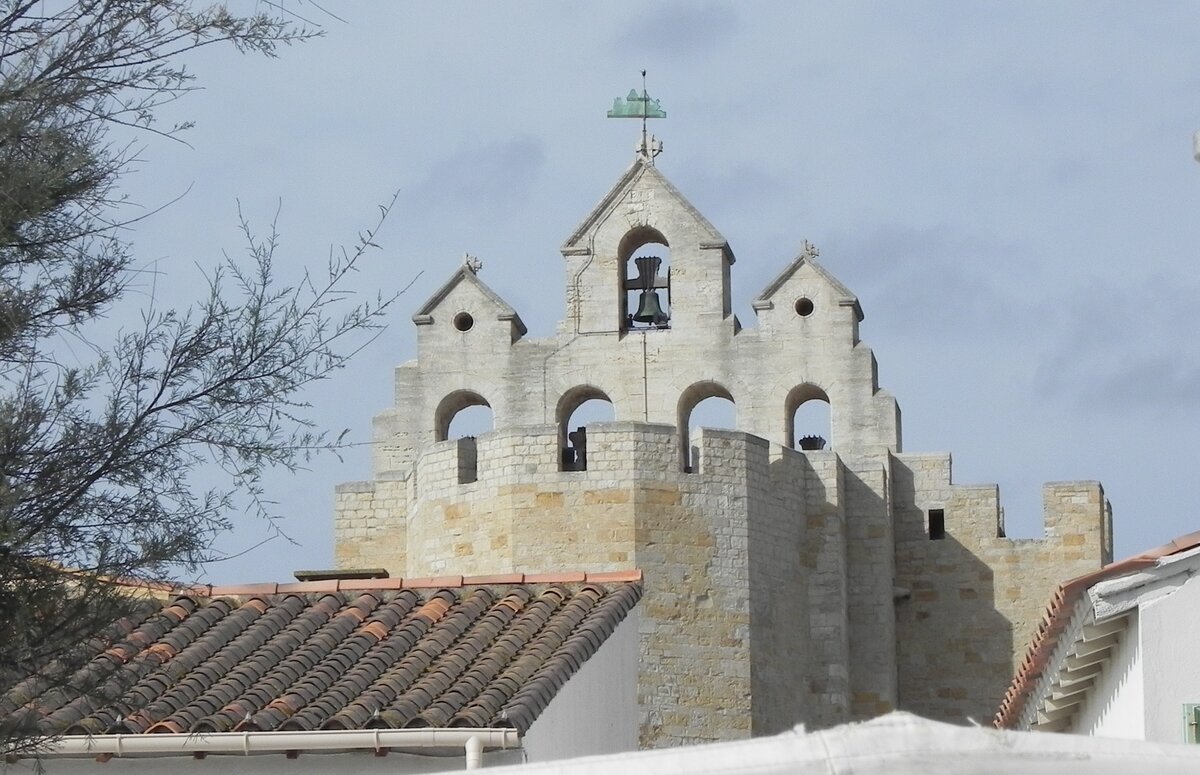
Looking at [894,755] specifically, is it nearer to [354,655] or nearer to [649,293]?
[354,655]

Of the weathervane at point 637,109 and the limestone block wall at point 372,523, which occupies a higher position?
the weathervane at point 637,109

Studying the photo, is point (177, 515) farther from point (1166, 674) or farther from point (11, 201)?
point (1166, 674)

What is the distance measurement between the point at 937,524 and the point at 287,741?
2249 cm

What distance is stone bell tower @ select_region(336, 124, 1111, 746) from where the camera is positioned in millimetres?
30917

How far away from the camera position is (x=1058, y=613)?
48.1 feet

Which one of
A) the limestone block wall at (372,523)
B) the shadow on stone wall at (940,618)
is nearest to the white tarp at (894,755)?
the limestone block wall at (372,523)

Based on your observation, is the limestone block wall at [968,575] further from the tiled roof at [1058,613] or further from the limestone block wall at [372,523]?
the tiled roof at [1058,613]

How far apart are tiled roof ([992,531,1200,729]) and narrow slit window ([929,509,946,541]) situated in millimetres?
17587

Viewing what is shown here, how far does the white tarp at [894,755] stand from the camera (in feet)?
19.9

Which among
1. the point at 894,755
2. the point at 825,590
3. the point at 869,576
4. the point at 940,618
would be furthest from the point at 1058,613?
the point at 940,618

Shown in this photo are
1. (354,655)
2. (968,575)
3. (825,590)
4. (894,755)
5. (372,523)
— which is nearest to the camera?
(894,755)

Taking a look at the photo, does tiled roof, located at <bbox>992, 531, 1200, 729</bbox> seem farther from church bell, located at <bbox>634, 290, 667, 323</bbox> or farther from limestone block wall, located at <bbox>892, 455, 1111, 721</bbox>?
church bell, located at <bbox>634, 290, 667, 323</bbox>

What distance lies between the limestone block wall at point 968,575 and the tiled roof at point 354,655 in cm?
1830

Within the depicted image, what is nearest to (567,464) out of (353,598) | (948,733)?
(353,598)
